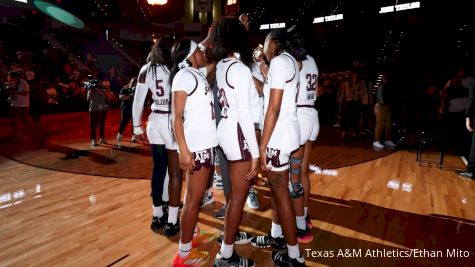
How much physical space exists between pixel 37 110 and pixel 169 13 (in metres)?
11.6

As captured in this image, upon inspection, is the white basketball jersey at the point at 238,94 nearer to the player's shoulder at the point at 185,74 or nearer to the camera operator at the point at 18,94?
the player's shoulder at the point at 185,74

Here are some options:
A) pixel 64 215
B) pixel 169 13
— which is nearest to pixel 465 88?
pixel 64 215

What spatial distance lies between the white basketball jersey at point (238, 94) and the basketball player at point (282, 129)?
0.36 feet

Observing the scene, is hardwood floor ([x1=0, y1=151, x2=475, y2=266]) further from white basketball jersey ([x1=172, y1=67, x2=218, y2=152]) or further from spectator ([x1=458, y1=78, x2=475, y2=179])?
white basketball jersey ([x1=172, y1=67, x2=218, y2=152])

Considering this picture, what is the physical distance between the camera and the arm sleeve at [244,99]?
2188 millimetres

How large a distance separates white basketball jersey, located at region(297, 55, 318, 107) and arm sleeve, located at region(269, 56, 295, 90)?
0.69m

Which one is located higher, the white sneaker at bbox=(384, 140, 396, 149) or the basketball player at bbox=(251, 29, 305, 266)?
the basketball player at bbox=(251, 29, 305, 266)

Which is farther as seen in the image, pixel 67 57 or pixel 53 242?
pixel 67 57

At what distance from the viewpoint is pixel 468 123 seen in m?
5.05

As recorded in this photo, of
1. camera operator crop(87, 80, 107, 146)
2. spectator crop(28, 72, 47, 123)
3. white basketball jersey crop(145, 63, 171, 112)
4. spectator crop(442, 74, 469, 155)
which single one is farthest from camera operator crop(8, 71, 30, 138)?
spectator crop(442, 74, 469, 155)

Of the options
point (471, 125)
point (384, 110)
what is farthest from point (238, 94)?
point (384, 110)

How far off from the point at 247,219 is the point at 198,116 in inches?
63.8

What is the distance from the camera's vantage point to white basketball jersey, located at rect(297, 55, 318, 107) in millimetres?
2908

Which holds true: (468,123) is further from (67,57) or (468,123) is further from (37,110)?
(67,57)
